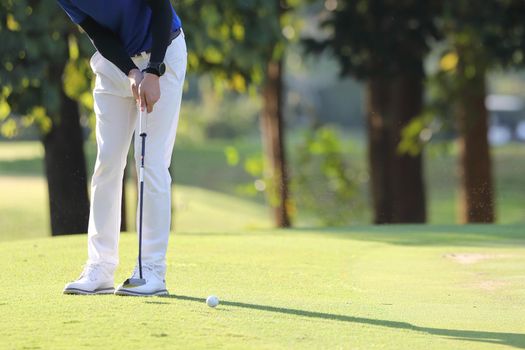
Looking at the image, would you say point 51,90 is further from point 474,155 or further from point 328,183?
point 328,183

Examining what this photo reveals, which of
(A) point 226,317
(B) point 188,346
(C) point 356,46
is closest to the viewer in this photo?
(B) point 188,346

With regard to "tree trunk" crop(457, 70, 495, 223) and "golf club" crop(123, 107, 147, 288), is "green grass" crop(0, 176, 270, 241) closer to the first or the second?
"tree trunk" crop(457, 70, 495, 223)

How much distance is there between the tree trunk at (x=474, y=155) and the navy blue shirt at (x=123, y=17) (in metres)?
12.1

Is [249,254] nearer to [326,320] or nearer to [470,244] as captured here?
[470,244]

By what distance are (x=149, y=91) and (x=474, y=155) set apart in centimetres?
1413

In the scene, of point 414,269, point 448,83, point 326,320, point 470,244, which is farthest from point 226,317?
point 448,83

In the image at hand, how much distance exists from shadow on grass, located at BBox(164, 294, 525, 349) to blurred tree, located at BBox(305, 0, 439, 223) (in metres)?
11.1

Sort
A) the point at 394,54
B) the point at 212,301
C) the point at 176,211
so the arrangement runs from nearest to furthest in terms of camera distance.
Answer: the point at 212,301, the point at 394,54, the point at 176,211

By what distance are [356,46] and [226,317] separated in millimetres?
11719

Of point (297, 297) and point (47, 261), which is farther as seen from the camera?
point (47, 261)

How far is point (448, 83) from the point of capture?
1973 cm

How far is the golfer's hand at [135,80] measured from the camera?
23.3 ft

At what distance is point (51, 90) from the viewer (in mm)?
14375

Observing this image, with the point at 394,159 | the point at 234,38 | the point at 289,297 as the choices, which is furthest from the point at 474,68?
the point at 289,297
